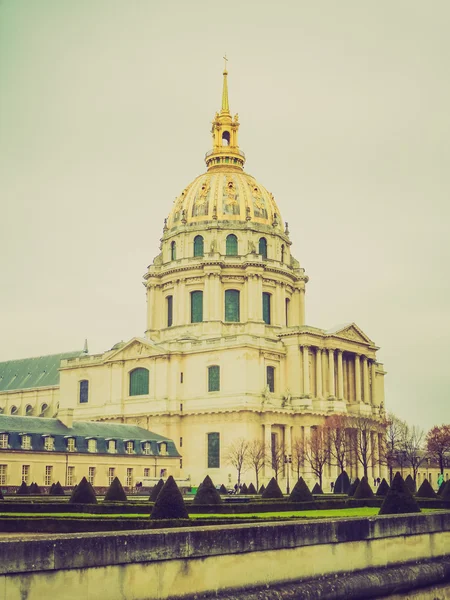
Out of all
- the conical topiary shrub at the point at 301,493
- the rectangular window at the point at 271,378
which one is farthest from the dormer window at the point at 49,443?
the conical topiary shrub at the point at 301,493

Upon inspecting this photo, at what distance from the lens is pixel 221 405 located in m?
79.4

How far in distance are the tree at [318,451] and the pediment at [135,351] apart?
692 inches

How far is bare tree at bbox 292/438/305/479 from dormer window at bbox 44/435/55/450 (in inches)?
893

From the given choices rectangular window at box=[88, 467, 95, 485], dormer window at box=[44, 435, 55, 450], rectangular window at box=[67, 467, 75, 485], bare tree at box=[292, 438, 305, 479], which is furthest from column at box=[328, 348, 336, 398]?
dormer window at box=[44, 435, 55, 450]

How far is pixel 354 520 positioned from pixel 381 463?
66692 mm

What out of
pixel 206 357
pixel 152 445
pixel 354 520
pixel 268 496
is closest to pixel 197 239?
pixel 206 357

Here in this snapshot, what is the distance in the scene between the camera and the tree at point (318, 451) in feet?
244

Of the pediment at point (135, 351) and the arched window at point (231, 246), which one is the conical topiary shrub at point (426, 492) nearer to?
the pediment at point (135, 351)

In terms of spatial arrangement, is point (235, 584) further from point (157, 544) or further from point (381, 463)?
point (381, 463)

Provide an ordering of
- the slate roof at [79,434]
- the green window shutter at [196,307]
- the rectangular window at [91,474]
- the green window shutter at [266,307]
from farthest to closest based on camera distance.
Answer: the green window shutter at [266,307], the green window shutter at [196,307], the rectangular window at [91,474], the slate roof at [79,434]

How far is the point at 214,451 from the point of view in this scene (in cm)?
7931

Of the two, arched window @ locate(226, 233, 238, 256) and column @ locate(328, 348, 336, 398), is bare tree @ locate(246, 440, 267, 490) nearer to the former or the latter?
column @ locate(328, 348, 336, 398)

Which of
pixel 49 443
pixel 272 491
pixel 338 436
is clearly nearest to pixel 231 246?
pixel 338 436

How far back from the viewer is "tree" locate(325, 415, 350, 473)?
74812mm
